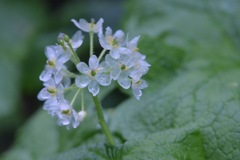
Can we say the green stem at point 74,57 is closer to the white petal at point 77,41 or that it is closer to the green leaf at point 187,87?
the white petal at point 77,41

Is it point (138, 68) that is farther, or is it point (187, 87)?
point (187, 87)

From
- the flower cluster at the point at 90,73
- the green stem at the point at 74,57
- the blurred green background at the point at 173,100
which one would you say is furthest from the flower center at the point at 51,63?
the blurred green background at the point at 173,100

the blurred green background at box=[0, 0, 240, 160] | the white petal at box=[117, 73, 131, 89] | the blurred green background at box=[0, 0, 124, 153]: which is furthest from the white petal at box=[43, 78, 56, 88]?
the blurred green background at box=[0, 0, 124, 153]

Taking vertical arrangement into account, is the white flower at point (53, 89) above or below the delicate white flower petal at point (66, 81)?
above

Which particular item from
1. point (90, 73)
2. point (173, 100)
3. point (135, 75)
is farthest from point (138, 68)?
point (173, 100)

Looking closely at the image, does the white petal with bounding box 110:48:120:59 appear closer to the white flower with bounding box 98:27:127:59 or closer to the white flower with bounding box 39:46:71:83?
the white flower with bounding box 98:27:127:59

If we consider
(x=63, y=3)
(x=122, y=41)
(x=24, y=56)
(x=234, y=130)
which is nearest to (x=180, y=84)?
(x=234, y=130)

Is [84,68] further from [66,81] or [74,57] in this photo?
[66,81]

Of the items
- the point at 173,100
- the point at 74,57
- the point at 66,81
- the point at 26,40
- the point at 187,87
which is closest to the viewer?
the point at 74,57
